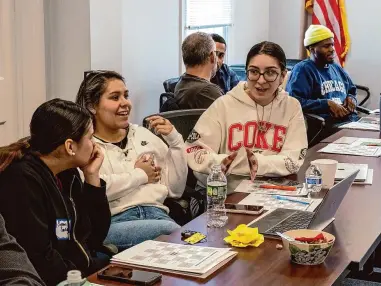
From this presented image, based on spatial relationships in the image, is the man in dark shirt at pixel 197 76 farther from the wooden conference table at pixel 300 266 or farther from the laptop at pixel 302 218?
the laptop at pixel 302 218

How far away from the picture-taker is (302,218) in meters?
2.35

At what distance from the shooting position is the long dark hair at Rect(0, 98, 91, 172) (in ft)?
7.38

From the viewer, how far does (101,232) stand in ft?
8.04

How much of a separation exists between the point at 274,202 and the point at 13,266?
1.34 m

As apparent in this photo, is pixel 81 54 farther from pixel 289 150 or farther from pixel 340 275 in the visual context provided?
pixel 340 275

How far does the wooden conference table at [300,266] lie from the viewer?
183 cm

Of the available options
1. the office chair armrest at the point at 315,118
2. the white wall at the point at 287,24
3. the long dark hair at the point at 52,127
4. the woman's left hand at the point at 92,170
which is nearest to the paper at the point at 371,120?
the office chair armrest at the point at 315,118

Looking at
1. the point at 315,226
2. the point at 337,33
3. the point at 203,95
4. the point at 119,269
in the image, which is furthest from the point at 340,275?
the point at 337,33

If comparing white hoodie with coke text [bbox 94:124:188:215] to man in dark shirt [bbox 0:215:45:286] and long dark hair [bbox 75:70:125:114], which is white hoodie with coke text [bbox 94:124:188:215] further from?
man in dark shirt [bbox 0:215:45:286]

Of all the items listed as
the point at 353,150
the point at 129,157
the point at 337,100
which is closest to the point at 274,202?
the point at 129,157

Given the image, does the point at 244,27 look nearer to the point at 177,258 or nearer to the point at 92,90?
the point at 92,90

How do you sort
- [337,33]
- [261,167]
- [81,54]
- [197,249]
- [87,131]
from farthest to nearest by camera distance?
[337,33]
[81,54]
[261,167]
[87,131]
[197,249]

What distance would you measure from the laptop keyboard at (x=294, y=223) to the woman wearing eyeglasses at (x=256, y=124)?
0.62m

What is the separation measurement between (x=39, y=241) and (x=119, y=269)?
13.9 inches
